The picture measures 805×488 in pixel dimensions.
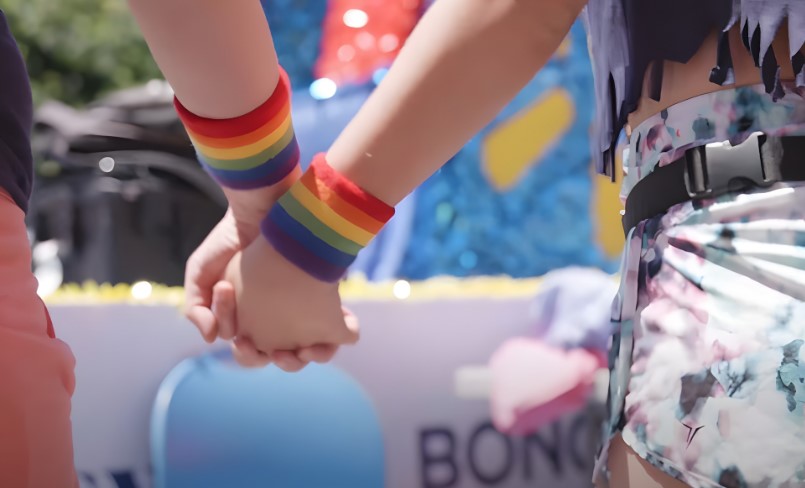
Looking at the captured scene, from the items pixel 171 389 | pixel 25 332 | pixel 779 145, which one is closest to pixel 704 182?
pixel 779 145

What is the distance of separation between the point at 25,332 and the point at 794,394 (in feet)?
1.92

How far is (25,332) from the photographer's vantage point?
0.72 metres

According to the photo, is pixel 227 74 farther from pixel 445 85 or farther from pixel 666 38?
pixel 666 38

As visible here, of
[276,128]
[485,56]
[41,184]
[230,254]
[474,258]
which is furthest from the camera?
[41,184]

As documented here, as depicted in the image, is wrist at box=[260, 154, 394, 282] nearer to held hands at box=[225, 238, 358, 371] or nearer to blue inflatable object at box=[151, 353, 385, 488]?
held hands at box=[225, 238, 358, 371]

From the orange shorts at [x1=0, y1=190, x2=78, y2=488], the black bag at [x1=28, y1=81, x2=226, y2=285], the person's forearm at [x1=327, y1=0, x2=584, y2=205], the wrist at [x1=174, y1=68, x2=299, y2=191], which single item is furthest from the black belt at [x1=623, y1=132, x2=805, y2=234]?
the black bag at [x1=28, y1=81, x2=226, y2=285]

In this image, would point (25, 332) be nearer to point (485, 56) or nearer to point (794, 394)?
point (485, 56)

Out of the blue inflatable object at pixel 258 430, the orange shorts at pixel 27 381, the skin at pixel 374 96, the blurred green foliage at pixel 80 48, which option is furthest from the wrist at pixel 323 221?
the blurred green foliage at pixel 80 48

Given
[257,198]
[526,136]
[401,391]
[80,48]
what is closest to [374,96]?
[257,198]

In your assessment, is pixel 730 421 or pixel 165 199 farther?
pixel 165 199

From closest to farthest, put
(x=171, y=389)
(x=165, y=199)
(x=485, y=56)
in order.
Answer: (x=485, y=56) < (x=171, y=389) < (x=165, y=199)

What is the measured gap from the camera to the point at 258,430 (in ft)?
4.39

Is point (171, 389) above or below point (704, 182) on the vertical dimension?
below

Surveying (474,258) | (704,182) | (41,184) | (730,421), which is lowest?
(41,184)
